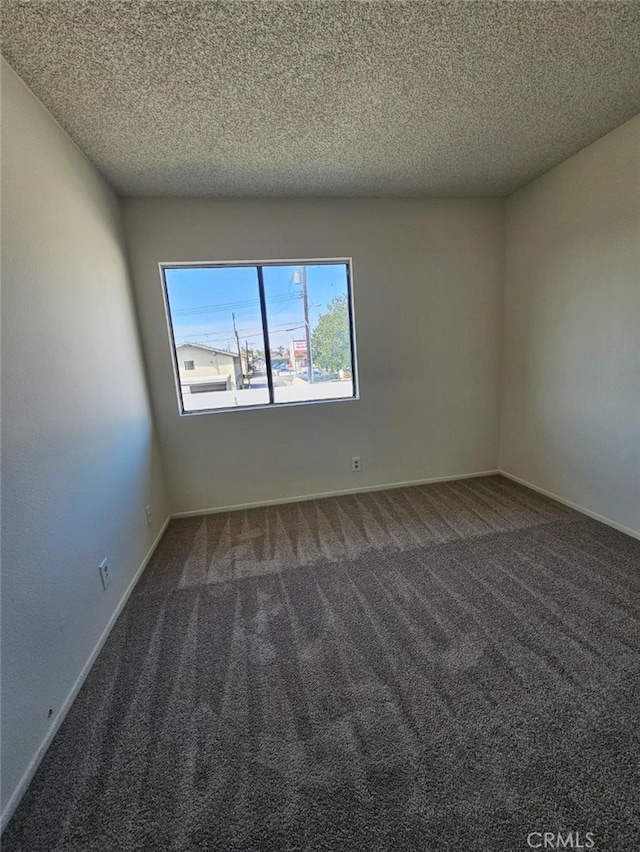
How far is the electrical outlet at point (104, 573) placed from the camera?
1.77 m

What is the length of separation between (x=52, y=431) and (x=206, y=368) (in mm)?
1598

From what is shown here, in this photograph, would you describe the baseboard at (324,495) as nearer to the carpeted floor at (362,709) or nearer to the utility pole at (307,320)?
the carpeted floor at (362,709)

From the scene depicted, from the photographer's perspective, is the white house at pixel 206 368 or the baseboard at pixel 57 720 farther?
the white house at pixel 206 368

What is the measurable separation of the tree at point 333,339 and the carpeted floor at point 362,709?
66.1 inches

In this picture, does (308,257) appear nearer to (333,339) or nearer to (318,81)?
(333,339)

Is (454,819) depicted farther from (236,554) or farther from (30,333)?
(30,333)

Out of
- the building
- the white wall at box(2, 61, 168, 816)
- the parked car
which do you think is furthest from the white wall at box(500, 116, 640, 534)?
the white wall at box(2, 61, 168, 816)

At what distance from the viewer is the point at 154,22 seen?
1264mm

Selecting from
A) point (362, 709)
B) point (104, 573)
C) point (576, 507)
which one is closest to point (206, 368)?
point (104, 573)

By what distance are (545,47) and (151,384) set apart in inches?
119

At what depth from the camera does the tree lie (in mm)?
3064

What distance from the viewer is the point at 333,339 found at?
311 centimetres

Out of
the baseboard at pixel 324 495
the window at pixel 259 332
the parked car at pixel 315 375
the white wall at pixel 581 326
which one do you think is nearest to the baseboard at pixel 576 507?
the white wall at pixel 581 326

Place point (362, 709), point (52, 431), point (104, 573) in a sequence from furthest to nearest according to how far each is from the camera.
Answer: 1. point (104, 573)
2. point (52, 431)
3. point (362, 709)
